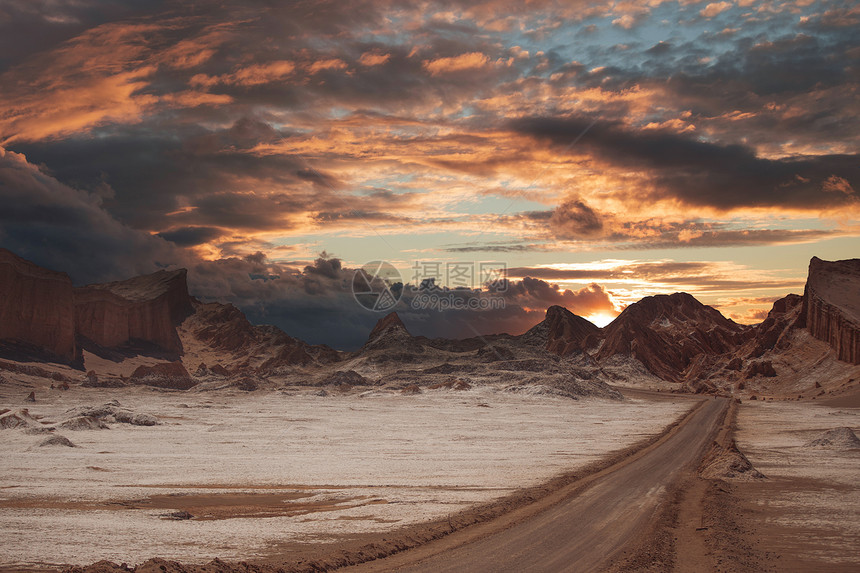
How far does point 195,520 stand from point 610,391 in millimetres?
131640

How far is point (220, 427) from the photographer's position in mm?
60750

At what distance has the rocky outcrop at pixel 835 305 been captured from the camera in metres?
139

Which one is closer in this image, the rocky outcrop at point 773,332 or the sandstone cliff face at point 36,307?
the sandstone cliff face at point 36,307

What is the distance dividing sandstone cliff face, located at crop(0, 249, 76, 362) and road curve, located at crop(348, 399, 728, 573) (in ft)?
574

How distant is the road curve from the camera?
53.8 ft

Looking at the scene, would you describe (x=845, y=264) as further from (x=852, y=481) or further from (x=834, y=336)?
(x=852, y=481)

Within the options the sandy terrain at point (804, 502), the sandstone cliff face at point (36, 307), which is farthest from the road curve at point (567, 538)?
the sandstone cliff face at point (36, 307)

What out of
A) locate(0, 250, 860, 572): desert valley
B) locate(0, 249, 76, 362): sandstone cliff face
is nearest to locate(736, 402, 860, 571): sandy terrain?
locate(0, 250, 860, 572): desert valley

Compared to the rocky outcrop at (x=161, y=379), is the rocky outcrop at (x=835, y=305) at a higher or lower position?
higher

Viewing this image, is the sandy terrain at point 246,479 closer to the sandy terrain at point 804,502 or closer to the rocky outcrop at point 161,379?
the sandy terrain at point 804,502

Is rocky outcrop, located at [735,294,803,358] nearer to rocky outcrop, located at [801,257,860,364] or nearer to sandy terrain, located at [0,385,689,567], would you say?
rocky outcrop, located at [801,257,860,364]

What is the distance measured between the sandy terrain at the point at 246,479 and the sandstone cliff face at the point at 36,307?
121m

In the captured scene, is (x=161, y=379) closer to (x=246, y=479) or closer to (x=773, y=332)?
(x=246, y=479)

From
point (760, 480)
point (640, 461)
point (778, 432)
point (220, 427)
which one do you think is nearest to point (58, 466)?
point (220, 427)
